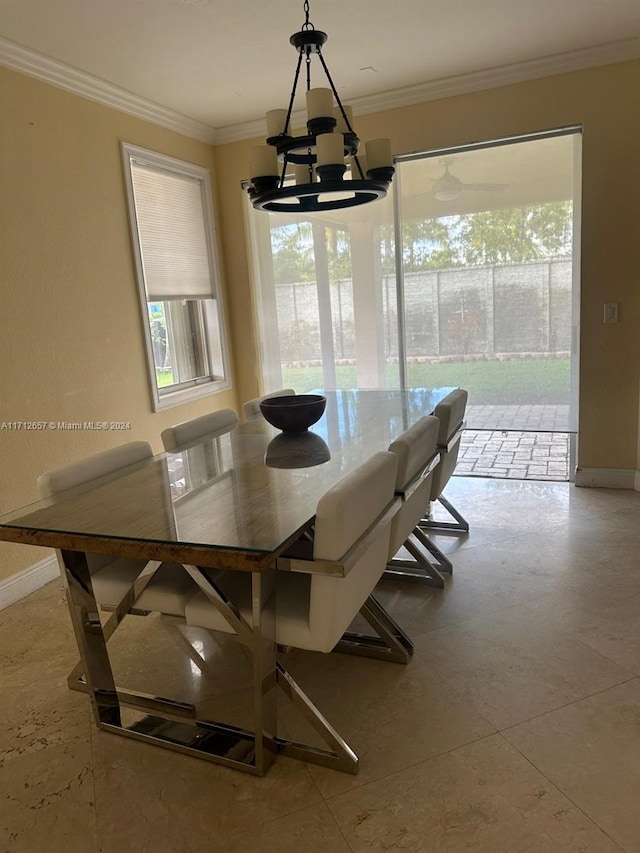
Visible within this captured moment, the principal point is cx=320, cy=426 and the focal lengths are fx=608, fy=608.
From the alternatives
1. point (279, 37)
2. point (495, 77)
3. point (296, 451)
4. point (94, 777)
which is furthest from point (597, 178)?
point (94, 777)

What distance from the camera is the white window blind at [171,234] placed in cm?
397

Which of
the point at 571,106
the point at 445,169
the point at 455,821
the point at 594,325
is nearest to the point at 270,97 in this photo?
the point at 445,169

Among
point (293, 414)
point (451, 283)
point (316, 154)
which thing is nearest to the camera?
point (316, 154)

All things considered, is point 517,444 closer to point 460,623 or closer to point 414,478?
point 460,623

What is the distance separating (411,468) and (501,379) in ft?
7.68

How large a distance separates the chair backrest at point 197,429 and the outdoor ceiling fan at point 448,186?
2195 millimetres

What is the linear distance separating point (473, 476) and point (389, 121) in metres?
2.52

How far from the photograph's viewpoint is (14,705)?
2.17m

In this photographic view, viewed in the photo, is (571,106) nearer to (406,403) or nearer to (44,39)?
(406,403)

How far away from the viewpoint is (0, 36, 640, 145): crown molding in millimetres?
3084

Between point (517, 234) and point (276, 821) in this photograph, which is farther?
point (517, 234)

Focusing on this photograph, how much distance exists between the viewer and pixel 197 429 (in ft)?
9.20

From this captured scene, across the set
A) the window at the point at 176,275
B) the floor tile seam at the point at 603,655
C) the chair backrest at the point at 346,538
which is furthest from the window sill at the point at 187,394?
the floor tile seam at the point at 603,655

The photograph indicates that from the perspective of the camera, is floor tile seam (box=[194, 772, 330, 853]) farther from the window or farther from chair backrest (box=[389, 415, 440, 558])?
the window
